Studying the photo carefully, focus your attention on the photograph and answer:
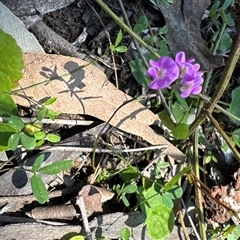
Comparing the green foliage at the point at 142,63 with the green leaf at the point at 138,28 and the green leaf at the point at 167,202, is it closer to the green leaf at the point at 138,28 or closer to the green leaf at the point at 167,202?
the green leaf at the point at 138,28

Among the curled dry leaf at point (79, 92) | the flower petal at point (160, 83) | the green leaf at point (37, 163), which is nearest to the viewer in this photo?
the flower petal at point (160, 83)

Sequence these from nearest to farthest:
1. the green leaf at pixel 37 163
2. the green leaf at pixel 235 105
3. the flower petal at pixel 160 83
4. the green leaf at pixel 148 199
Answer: the flower petal at pixel 160 83 < the green leaf at pixel 37 163 < the green leaf at pixel 148 199 < the green leaf at pixel 235 105

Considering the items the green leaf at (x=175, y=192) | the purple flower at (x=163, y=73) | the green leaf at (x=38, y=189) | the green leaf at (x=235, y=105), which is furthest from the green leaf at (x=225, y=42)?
the green leaf at (x=38, y=189)

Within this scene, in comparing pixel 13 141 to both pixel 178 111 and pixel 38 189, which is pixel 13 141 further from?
pixel 178 111

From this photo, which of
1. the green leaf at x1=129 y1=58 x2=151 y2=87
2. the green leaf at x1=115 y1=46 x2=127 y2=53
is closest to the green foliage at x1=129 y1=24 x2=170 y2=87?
the green leaf at x1=129 y1=58 x2=151 y2=87

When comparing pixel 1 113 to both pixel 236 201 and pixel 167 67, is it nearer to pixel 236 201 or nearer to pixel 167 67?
pixel 167 67

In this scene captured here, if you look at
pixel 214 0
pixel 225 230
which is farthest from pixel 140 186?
pixel 214 0

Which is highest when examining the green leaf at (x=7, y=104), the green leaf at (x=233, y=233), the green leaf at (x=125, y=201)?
the green leaf at (x=7, y=104)
